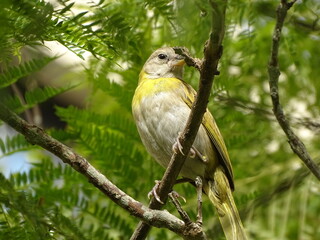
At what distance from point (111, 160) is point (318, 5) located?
60.0 inches

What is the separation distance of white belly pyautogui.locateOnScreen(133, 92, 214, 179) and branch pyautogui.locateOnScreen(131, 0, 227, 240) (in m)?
0.77

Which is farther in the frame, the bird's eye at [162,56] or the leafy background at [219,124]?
the bird's eye at [162,56]

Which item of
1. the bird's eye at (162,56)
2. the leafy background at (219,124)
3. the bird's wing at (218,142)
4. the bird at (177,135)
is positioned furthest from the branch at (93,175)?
the bird's eye at (162,56)

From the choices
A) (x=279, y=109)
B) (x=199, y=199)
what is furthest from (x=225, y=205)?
(x=199, y=199)

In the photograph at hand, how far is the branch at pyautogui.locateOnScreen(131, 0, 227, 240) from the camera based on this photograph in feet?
5.23

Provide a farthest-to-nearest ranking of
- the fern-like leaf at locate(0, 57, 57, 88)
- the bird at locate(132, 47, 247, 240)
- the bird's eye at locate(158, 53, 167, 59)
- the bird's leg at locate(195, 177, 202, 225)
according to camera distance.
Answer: the bird's eye at locate(158, 53, 167, 59) → the bird at locate(132, 47, 247, 240) → the fern-like leaf at locate(0, 57, 57, 88) → the bird's leg at locate(195, 177, 202, 225)

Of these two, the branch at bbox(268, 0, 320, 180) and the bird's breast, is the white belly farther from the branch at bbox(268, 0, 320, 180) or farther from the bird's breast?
the branch at bbox(268, 0, 320, 180)

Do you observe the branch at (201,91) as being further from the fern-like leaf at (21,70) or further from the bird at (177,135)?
the fern-like leaf at (21,70)

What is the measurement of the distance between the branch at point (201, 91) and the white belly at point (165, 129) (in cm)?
77

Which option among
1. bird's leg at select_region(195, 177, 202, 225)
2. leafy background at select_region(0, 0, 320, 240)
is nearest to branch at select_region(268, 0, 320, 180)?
leafy background at select_region(0, 0, 320, 240)

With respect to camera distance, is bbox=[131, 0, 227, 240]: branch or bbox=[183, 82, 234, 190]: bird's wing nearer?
bbox=[131, 0, 227, 240]: branch

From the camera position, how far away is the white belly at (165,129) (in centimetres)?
383

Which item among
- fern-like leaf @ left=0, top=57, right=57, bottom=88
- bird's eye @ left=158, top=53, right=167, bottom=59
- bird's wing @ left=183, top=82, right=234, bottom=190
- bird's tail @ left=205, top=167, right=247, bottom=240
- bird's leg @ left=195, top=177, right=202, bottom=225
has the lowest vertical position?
bird's tail @ left=205, top=167, right=247, bottom=240

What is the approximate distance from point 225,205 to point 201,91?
4.92 ft
